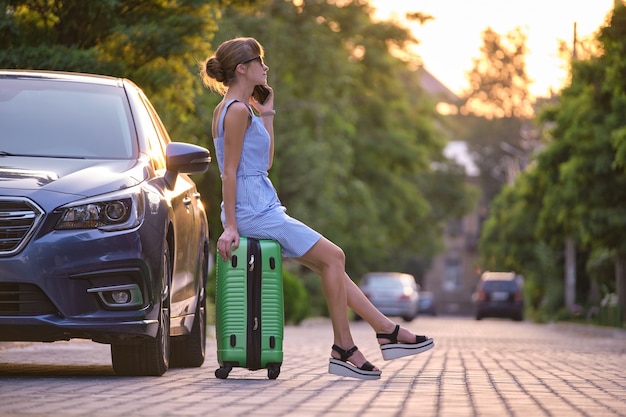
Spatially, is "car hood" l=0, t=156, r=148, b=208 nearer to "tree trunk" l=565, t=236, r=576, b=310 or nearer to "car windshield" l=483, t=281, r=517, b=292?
"tree trunk" l=565, t=236, r=576, b=310

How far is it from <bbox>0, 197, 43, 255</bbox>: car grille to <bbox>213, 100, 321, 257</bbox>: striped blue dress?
114 centimetres

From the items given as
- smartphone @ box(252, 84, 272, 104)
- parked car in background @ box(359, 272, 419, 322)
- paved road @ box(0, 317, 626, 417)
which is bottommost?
paved road @ box(0, 317, 626, 417)

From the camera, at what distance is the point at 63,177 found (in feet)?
28.2

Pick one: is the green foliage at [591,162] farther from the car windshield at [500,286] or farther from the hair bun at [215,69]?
the car windshield at [500,286]

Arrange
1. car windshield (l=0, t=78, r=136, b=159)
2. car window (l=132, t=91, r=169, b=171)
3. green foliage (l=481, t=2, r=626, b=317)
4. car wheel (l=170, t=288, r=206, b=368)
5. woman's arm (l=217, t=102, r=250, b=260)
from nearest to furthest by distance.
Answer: woman's arm (l=217, t=102, r=250, b=260), car windshield (l=0, t=78, r=136, b=159), car window (l=132, t=91, r=169, b=171), car wheel (l=170, t=288, r=206, b=368), green foliage (l=481, t=2, r=626, b=317)

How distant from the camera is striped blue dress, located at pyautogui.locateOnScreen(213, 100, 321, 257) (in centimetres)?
884

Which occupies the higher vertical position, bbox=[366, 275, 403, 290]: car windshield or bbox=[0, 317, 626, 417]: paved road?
bbox=[366, 275, 403, 290]: car windshield

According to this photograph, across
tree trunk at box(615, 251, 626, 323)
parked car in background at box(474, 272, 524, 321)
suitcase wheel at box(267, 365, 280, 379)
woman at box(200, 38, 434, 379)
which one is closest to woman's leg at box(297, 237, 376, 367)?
woman at box(200, 38, 434, 379)

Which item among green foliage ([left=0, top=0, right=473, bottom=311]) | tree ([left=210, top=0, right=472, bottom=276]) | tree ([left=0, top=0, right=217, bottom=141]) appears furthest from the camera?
tree ([left=210, top=0, right=472, bottom=276])

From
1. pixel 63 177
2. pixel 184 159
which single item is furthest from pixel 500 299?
pixel 63 177

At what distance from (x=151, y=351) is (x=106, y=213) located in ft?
3.20

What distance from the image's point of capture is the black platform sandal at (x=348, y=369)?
892 cm

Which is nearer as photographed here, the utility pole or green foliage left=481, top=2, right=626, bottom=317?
green foliage left=481, top=2, right=626, bottom=317

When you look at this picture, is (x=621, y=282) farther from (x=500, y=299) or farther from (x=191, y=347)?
(x=191, y=347)
